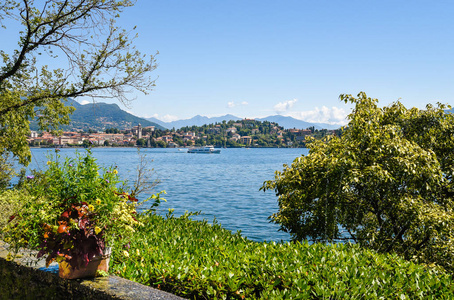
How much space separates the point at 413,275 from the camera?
12.5 feet

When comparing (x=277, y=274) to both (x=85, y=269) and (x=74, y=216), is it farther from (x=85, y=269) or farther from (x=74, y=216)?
(x=74, y=216)

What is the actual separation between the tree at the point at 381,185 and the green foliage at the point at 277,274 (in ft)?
9.30

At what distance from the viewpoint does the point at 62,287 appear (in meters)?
3.76

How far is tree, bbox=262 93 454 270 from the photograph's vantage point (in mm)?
7137

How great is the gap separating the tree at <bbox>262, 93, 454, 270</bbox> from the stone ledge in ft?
16.1

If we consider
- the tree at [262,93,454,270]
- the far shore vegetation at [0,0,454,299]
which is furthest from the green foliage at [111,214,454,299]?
the tree at [262,93,454,270]

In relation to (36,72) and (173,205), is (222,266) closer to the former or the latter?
(36,72)

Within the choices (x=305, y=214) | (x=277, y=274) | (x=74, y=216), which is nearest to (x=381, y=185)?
(x=305, y=214)

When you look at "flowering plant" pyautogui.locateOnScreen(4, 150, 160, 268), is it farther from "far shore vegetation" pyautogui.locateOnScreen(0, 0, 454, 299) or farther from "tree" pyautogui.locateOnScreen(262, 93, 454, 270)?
"tree" pyautogui.locateOnScreen(262, 93, 454, 270)

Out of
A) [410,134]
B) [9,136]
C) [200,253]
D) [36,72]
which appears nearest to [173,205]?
[9,136]

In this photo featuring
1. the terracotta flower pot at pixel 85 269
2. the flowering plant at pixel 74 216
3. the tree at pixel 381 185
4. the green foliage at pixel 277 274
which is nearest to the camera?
the green foliage at pixel 277 274

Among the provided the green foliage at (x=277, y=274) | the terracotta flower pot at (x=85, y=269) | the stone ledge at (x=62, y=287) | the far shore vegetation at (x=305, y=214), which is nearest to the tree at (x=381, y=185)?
the far shore vegetation at (x=305, y=214)

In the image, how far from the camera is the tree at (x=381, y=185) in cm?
714

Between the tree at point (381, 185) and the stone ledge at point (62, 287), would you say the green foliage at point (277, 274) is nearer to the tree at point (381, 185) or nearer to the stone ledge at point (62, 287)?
the stone ledge at point (62, 287)
